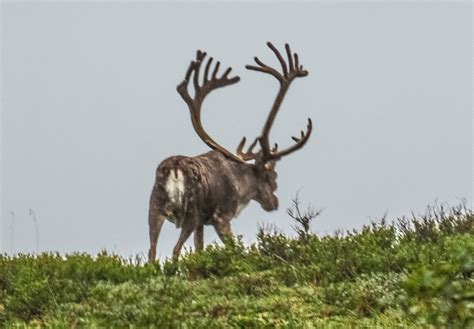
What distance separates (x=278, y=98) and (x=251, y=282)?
5664mm

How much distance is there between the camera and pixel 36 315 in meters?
11.2

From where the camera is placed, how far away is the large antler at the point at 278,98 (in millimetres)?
17094

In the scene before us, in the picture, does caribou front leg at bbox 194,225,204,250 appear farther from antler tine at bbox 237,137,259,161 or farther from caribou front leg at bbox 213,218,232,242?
antler tine at bbox 237,137,259,161

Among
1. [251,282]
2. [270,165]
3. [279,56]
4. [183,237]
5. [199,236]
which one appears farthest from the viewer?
[270,165]

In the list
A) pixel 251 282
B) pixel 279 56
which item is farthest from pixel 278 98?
pixel 251 282

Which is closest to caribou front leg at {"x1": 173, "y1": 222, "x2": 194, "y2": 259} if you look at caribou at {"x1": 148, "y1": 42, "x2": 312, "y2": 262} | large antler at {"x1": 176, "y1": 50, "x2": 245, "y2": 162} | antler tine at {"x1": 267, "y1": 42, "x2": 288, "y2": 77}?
caribou at {"x1": 148, "y1": 42, "x2": 312, "y2": 262}

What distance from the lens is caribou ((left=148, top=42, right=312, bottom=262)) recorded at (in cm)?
1581

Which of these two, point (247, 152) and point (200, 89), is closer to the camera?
point (200, 89)

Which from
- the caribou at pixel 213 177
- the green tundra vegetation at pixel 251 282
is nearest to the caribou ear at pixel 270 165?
the caribou at pixel 213 177

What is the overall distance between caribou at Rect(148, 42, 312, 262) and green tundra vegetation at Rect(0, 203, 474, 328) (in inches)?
77.3

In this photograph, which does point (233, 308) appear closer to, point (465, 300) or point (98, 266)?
point (98, 266)

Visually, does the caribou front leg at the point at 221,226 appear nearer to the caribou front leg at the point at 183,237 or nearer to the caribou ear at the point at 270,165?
the caribou front leg at the point at 183,237

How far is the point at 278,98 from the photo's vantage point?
17.0 m

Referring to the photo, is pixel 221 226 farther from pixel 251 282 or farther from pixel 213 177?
pixel 251 282
